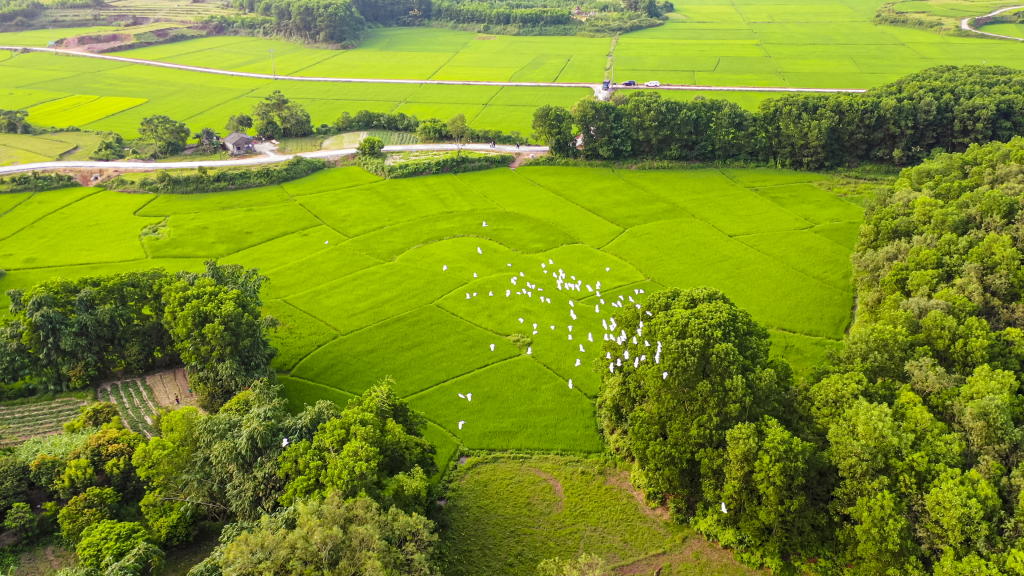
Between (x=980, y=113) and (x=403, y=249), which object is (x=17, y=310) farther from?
(x=980, y=113)

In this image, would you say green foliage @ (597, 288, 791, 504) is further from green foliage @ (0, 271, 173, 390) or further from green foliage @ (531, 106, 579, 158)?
green foliage @ (531, 106, 579, 158)

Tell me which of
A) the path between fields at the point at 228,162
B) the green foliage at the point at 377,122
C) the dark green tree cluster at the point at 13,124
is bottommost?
the path between fields at the point at 228,162

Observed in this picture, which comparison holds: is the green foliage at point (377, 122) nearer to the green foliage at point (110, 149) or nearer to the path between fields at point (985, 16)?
the green foliage at point (110, 149)

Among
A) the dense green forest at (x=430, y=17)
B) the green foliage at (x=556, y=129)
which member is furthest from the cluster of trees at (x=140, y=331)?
the dense green forest at (x=430, y=17)

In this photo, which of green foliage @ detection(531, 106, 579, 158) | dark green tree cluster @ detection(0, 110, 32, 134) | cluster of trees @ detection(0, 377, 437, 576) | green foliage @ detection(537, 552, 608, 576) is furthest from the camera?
dark green tree cluster @ detection(0, 110, 32, 134)

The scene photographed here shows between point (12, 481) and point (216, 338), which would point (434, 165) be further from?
point (12, 481)

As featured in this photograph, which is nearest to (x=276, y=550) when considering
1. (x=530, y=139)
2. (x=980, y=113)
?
(x=530, y=139)

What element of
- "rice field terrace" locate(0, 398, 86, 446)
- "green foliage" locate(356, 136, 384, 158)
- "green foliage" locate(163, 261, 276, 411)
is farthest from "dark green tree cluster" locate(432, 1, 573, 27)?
"rice field terrace" locate(0, 398, 86, 446)
